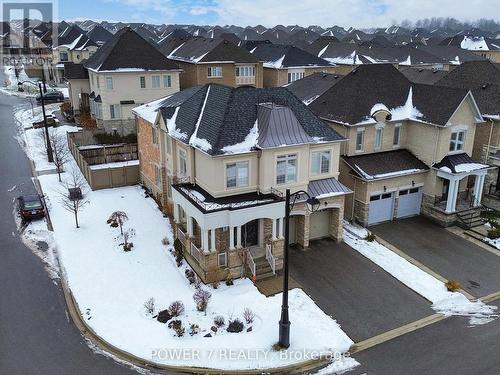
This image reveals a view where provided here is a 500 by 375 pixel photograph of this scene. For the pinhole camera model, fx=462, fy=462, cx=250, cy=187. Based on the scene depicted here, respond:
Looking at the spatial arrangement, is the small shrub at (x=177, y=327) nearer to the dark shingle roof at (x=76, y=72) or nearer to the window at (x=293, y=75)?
the dark shingle roof at (x=76, y=72)

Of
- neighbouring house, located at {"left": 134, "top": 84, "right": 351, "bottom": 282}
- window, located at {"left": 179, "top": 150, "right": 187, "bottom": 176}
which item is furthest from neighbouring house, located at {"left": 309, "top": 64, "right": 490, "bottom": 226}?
window, located at {"left": 179, "top": 150, "right": 187, "bottom": 176}

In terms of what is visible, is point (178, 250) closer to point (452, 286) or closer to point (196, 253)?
point (196, 253)

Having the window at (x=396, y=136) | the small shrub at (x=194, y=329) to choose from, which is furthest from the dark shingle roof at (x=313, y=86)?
the small shrub at (x=194, y=329)

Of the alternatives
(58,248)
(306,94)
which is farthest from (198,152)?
(306,94)

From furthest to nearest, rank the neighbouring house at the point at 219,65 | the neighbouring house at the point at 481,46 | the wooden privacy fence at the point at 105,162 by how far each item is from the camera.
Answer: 1. the neighbouring house at the point at 481,46
2. the neighbouring house at the point at 219,65
3. the wooden privacy fence at the point at 105,162

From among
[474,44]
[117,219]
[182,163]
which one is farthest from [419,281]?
[474,44]

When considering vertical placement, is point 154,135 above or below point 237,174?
above
